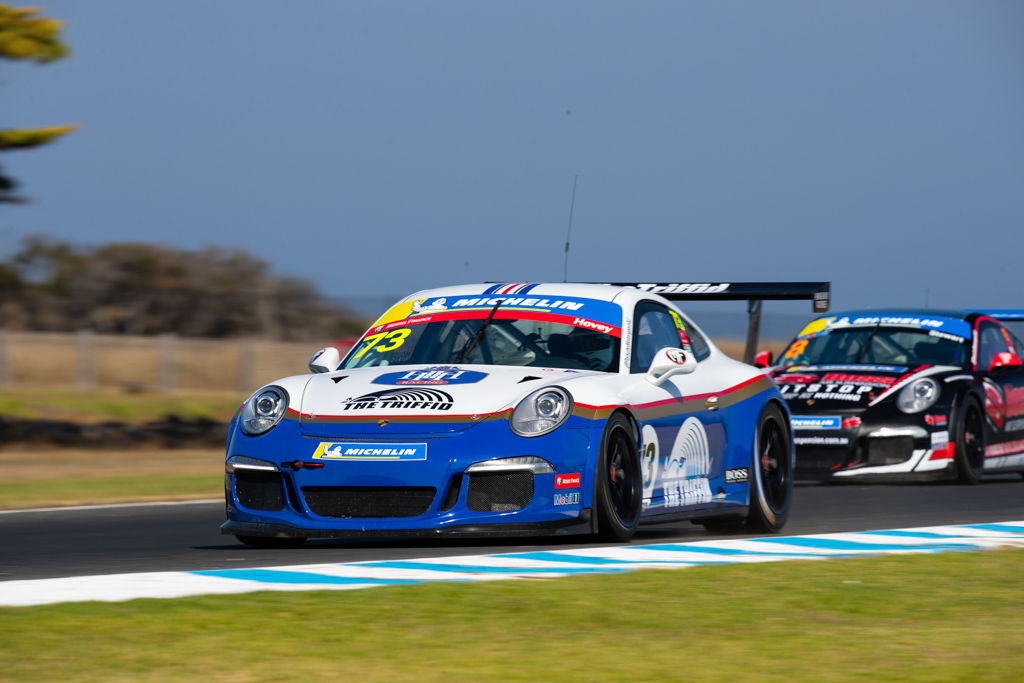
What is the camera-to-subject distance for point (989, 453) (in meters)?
14.7

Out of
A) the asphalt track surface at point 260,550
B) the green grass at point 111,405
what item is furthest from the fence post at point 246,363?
the asphalt track surface at point 260,550

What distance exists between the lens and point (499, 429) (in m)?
8.40

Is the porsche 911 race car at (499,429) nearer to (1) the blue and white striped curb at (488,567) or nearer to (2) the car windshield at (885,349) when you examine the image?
(1) the blue and white striped curb at (488,567)

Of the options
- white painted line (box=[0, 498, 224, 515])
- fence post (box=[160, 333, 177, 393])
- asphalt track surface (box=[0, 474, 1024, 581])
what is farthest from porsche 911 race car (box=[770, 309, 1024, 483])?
fence post (box=[160, 333, 177, 393])

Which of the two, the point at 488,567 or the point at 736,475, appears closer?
the point at 488,567

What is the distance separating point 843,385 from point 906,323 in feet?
4.06

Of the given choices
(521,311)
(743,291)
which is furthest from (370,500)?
(743,291)

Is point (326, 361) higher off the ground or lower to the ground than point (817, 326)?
lower

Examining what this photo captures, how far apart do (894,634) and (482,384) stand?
3171 mm

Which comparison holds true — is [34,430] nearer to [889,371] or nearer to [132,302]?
[889,371]

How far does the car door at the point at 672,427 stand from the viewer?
9.07m

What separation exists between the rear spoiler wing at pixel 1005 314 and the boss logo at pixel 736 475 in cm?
635

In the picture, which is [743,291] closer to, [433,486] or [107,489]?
[433,486]

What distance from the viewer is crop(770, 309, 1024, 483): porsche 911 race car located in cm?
1402
